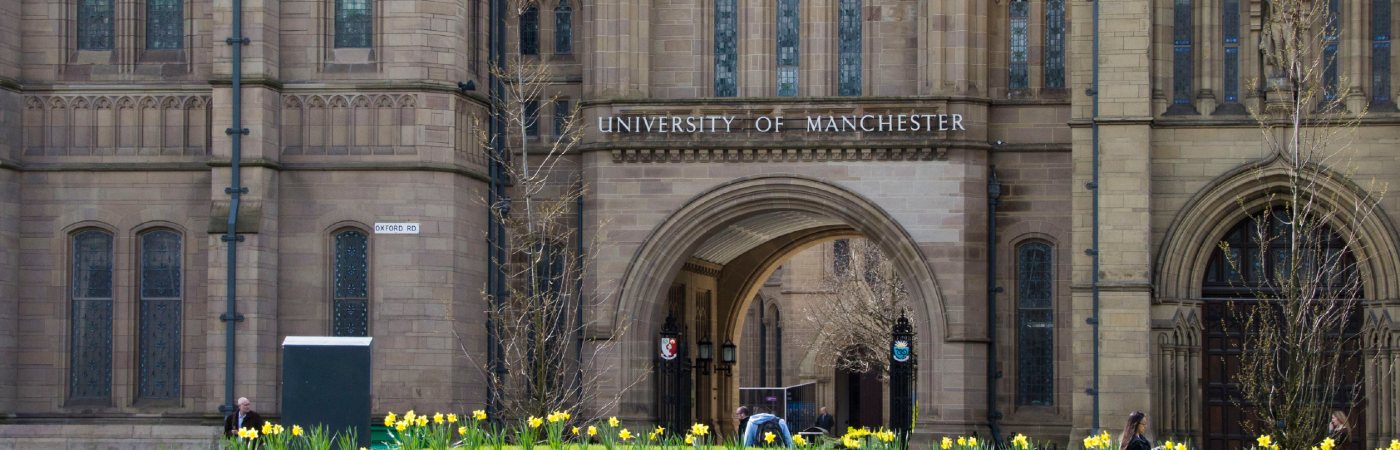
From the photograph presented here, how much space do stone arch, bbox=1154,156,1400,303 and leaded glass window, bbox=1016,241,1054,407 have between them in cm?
259

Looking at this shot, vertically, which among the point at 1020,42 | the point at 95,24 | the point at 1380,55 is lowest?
the point at 1380,55

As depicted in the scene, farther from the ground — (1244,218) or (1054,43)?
(1054,43)

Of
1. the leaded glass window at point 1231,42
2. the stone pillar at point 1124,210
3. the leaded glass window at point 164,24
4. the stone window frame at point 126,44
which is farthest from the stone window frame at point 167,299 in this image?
the leaded glass window at point 1231,42

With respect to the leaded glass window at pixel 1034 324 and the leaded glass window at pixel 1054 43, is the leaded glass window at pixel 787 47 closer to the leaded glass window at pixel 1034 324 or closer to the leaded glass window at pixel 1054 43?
the leaded glass window at pixel 1054 43

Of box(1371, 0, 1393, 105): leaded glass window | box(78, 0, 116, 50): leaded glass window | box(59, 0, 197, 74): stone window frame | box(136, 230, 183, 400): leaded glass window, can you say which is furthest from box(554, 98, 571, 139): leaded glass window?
box(1371, 0, 1393, 105): leaded glass window

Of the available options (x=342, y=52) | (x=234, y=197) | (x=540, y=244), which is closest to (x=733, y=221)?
(x=540, y=244)

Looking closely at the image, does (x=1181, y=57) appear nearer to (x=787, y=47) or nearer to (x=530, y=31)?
(x=787, y=47)

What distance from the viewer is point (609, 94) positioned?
36750mm

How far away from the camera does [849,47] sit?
37.1 meters

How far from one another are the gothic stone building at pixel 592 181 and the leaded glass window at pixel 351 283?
0.04 m

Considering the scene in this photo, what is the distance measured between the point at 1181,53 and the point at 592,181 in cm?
846

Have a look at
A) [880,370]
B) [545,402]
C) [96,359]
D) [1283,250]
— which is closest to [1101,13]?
[1283,250]

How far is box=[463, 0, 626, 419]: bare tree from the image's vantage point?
3619cm

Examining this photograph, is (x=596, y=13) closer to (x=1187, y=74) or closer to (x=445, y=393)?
(x=445, y=393)
